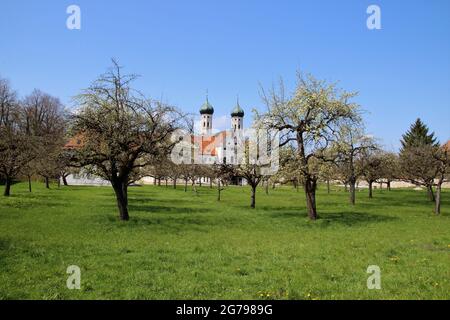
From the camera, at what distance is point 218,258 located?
13328 millimetres

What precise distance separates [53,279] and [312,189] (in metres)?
19.7

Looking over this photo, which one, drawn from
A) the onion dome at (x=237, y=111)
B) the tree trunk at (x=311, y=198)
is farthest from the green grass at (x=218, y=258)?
the onion dome at (x=237, y=111)

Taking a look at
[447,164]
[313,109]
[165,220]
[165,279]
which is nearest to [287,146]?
[313,109]

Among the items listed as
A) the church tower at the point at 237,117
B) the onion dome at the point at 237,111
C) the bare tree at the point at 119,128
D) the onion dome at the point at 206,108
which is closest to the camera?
the bare tree at the point at 119,128

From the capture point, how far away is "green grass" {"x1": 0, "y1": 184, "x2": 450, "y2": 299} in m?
9.49

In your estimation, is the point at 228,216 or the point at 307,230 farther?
the point at 228,216

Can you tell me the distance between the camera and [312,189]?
26.8 meters

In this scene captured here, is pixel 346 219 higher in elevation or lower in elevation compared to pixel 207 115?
lower

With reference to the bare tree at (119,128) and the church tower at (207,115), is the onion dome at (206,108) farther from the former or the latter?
the bare tree at (119,128)

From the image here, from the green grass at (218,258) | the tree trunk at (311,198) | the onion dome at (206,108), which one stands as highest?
the onion dome at (206,108)

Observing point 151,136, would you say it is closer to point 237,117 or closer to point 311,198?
point 311,198

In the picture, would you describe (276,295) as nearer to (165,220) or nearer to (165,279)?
(165,279)

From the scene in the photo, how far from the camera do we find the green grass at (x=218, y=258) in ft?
31.1

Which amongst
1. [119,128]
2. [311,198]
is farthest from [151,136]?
[311,198]
